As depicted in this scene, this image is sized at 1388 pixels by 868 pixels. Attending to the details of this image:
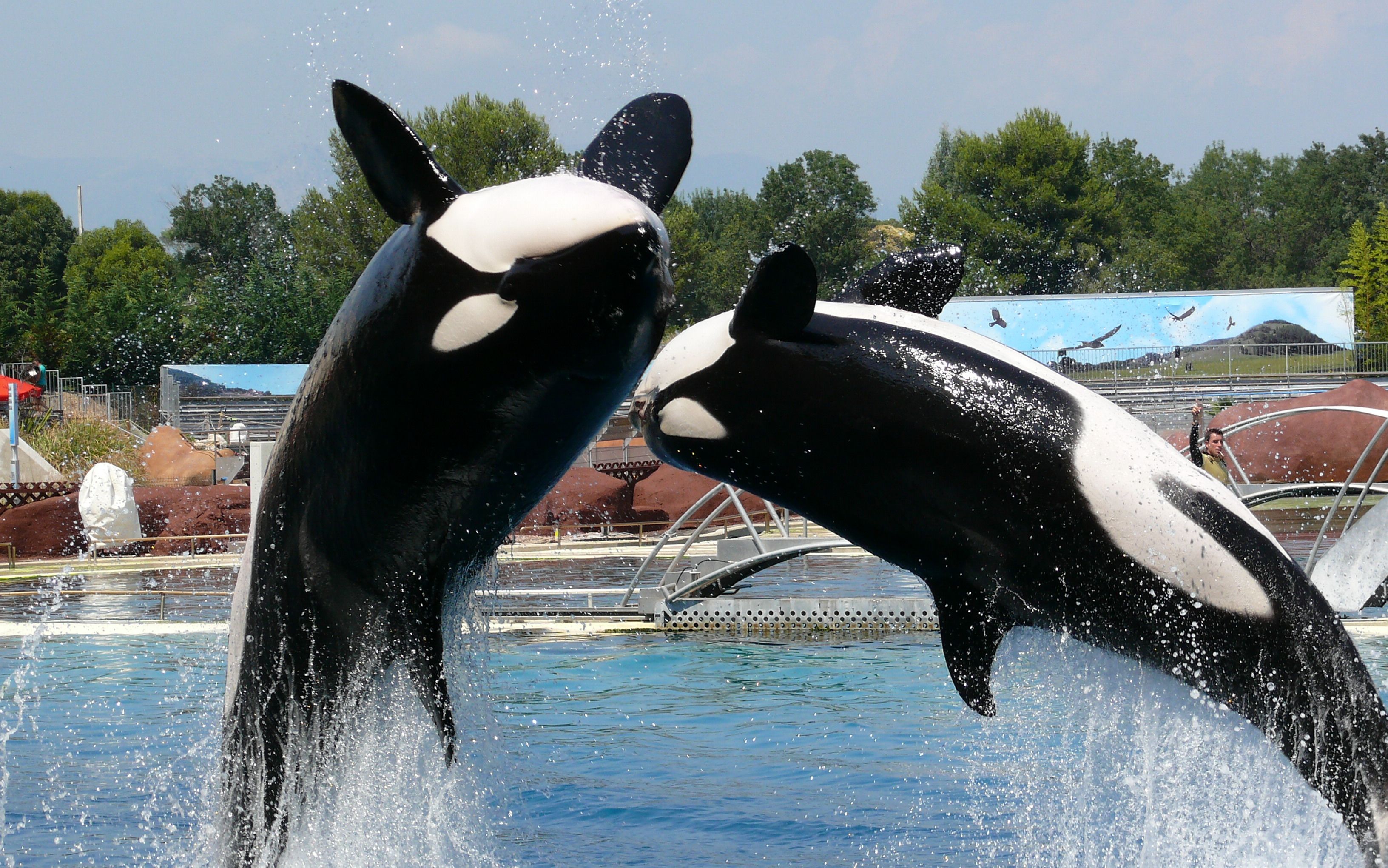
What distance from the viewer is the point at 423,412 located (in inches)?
123

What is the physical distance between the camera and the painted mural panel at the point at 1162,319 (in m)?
42.0

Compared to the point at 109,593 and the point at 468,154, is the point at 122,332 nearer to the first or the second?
the point at 468,154

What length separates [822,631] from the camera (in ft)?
39.6

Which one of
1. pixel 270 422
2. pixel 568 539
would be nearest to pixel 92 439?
pixel 270 422

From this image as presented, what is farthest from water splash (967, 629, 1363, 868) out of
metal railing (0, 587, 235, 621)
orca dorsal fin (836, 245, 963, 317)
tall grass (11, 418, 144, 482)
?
tall grass (11, 418, 144, 482)

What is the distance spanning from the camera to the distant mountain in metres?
42.1

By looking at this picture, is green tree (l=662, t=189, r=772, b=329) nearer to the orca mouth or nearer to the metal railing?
the metal railing

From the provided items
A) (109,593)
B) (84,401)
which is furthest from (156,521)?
(84,401)

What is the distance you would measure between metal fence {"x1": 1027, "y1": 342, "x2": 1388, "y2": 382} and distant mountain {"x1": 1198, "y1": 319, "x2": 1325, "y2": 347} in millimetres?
199

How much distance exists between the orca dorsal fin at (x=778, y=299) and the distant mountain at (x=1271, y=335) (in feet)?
134

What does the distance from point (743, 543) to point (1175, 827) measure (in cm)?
902

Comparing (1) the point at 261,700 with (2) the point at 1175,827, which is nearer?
(1) the point at 261,700

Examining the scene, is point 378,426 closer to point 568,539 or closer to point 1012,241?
point 568,539

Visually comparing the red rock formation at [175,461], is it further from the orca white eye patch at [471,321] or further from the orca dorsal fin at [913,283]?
the orca white eye patch at [471,321]
